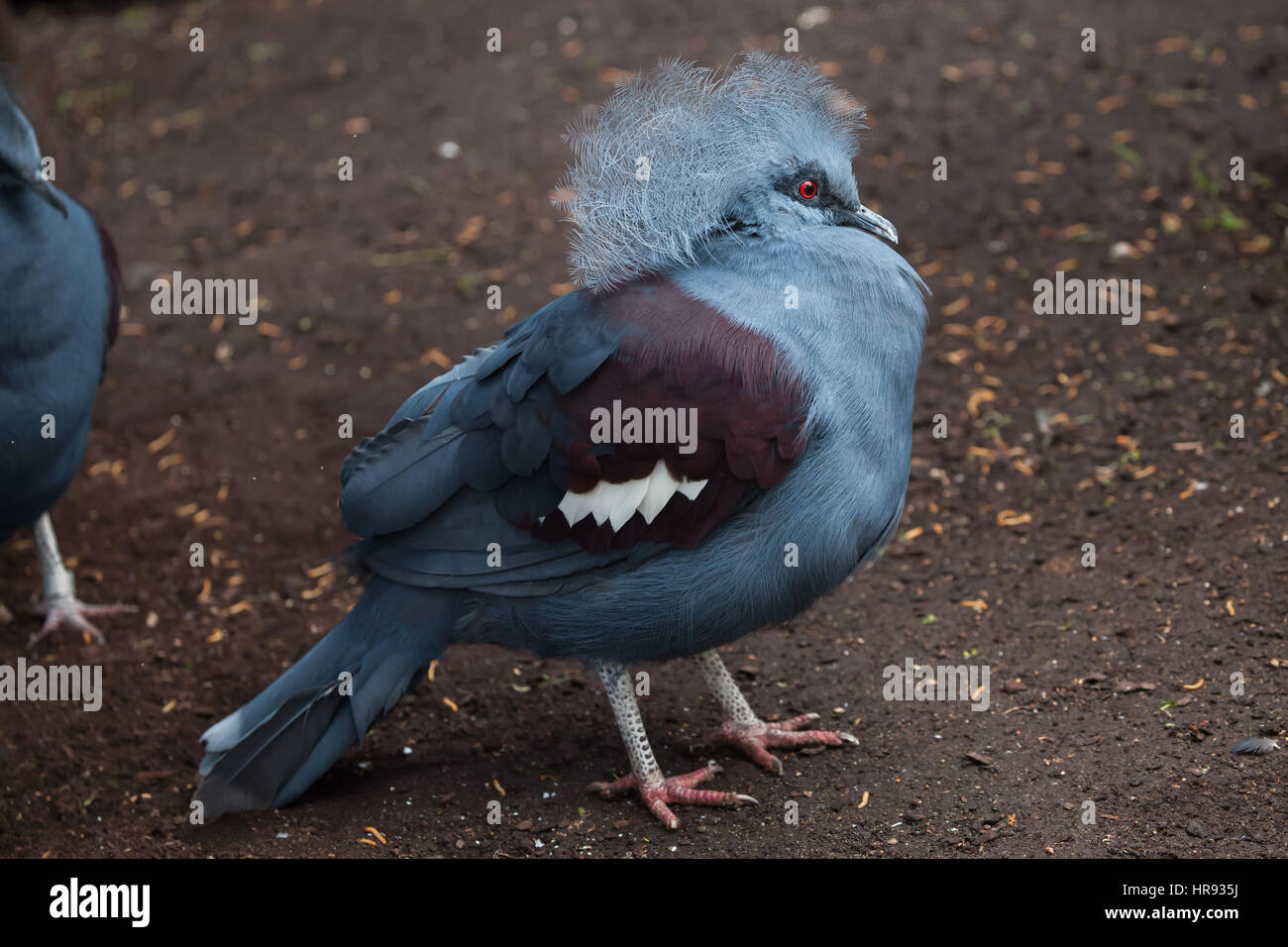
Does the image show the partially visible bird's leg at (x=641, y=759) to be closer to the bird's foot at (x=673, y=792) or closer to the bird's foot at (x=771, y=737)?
the bird's foot at (x=673, y=792)

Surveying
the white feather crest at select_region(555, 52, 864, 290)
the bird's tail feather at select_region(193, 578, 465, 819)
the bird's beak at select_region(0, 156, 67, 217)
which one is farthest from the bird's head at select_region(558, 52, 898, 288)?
the bird's beak at select_region(0, 156, 67, 217)

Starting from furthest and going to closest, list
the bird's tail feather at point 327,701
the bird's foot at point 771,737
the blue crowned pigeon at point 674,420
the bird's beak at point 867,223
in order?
the bird's foot at point 771,737 → the bird's tail feather at point 327,701 → the bird's beak at point 867,223 → the blue crowned pigeon at point 674,420

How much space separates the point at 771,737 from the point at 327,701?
1.38 metres

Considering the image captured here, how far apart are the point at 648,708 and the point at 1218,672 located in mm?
1818

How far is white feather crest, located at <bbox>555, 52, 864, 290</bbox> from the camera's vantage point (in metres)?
3.33

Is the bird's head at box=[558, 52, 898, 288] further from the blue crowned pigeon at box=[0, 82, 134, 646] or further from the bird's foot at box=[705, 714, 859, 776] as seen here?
the blue crowned pigeon at box=[0, 82, 134, 646]

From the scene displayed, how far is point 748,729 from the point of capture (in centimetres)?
388

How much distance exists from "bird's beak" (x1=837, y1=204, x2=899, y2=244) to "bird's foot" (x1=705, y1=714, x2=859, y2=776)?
1538 millimetres

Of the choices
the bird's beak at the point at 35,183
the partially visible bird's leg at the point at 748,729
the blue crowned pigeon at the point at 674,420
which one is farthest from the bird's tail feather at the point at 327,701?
the bird's beak at the point at 35,183

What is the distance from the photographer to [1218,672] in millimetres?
3705

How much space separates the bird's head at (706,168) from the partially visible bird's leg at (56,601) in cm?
270

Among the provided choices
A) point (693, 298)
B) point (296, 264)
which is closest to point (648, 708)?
point (693, 298)

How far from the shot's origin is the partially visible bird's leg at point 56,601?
485 centimetres

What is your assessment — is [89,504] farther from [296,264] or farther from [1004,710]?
[1004,710]
